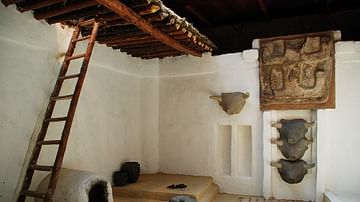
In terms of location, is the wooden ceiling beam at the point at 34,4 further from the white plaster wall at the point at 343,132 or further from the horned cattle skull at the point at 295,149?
the white plaster wall at the point at 343,132

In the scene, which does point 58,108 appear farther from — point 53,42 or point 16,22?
point 16,22

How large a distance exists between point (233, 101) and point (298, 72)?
116 centimetres

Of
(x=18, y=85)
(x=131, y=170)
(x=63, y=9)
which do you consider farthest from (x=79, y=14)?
(x=131, y=170)

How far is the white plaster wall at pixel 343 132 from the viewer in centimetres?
433

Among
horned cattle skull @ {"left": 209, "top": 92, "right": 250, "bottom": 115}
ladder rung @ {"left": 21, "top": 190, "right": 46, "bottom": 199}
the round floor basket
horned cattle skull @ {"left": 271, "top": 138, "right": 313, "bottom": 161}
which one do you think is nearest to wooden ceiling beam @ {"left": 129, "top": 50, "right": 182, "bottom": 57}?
horned cattle skull @ {"left": 209, "top": 92, "right": 250, "bottom": 115}

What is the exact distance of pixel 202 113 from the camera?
527 cm

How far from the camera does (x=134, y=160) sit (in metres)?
5.25

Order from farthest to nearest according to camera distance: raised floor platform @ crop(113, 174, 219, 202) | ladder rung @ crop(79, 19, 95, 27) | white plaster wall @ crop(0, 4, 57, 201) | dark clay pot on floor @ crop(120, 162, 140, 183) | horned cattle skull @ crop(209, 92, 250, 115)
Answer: horned cattle skull @ crop(209, 92, 250, 115) → dark clay pot on floor @ crop(120, 162, 140, 183) → raised floor platform @ crop(113, 174, 219, 202) → ladder rung @ crop(79, 19, 95, 27) → white plaster wall @ crop(0, 4, 57, 201)

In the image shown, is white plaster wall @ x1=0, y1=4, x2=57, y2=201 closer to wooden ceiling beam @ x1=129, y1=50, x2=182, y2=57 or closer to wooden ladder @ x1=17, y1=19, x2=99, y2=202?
wooden ladder @ x1=17, y1=19, x2=99, y2=202

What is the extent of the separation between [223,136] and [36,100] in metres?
3.33

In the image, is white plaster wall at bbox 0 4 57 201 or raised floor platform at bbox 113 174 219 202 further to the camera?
raised floor platform at bbox 113 174 219 202

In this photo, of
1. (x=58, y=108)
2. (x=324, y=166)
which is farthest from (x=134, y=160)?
(x=324, y=166)

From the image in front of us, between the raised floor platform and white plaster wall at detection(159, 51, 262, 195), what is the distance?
16.4 inches

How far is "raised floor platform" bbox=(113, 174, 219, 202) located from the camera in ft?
13.5
